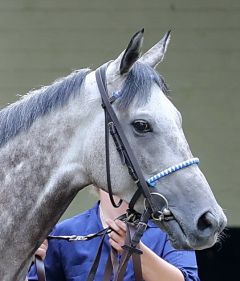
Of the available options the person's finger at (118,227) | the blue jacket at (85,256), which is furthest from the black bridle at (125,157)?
A: the blue jacket at (85,256)

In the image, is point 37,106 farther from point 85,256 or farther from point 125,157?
point 85,256

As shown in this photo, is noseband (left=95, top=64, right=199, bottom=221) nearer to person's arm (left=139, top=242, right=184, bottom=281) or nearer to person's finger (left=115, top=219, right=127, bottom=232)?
person's finger (left=115, top=219, right=127, bottom=232)

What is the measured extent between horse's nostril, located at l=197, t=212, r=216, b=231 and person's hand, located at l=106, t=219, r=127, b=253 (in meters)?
0.41

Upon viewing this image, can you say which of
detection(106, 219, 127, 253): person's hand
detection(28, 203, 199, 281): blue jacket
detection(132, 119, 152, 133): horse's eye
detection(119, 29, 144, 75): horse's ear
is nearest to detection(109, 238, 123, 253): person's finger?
detection(106, 219, 127, 253): person's hand

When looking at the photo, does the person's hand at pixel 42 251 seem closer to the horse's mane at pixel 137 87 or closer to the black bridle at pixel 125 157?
the black bridle at pixel 125 157

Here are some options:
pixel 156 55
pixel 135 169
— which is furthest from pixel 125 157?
pixel 156 55

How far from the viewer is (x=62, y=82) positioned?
3031 mm

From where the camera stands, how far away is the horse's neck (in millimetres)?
2924

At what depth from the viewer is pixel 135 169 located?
9.24 ft

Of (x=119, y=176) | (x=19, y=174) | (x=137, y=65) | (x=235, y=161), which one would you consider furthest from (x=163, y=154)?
(x=235, y=161)

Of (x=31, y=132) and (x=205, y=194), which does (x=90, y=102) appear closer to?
(x=31, y=132)

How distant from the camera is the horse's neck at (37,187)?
2.92m

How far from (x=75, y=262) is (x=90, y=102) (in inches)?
30.1

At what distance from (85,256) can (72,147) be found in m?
0.63
